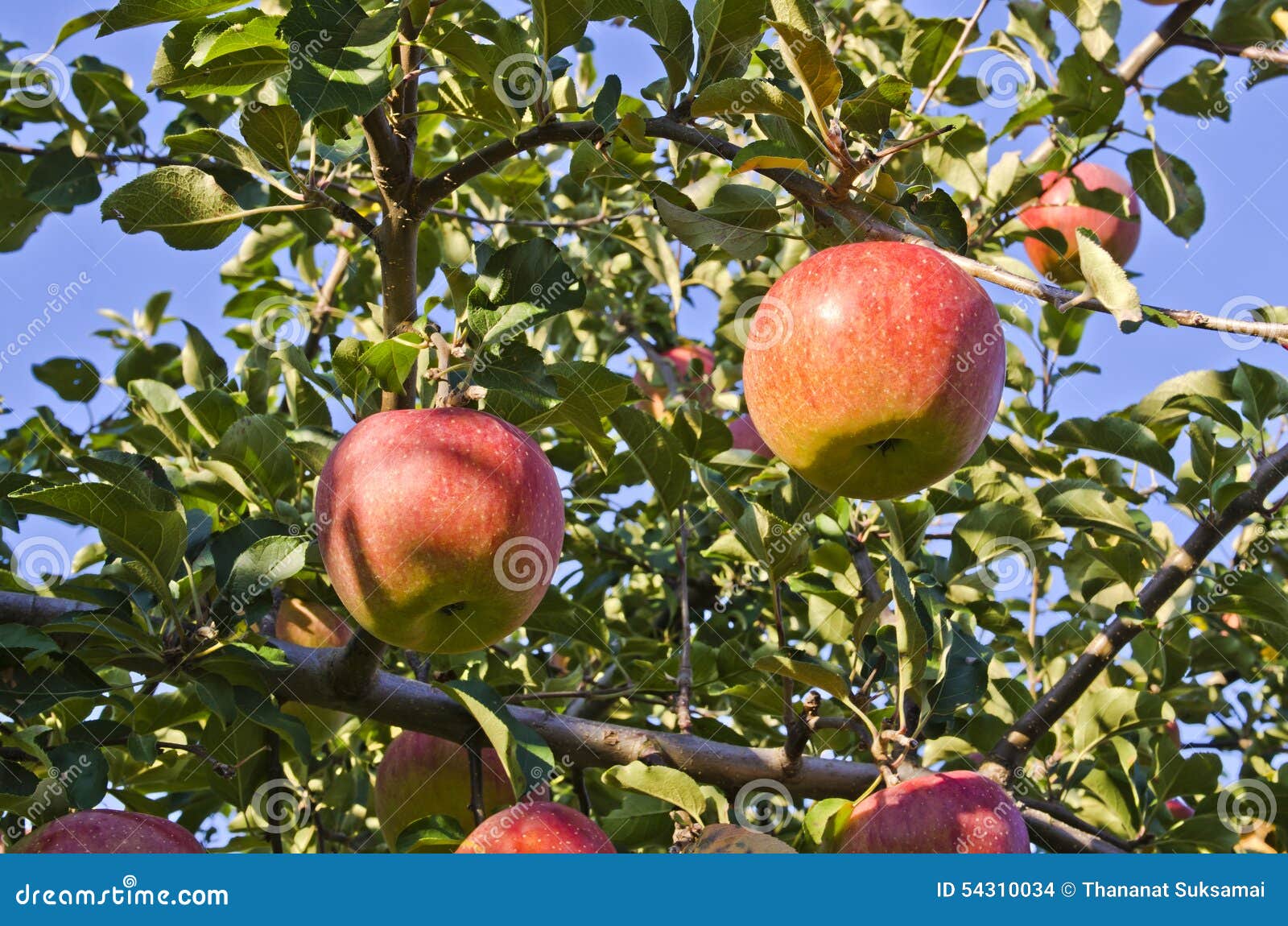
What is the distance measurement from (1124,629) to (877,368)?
1.01m

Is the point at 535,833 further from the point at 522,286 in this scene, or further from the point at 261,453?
the point at 261,453

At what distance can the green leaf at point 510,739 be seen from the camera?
1.73 m

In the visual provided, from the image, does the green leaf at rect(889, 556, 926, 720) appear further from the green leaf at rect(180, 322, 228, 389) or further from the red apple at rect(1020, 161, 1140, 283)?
the red apple at rect(1020, 161, 1140, 283)

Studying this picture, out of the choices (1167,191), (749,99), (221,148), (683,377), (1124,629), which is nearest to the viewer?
(749,99)

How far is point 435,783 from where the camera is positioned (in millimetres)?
2373

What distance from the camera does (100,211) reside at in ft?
5.80

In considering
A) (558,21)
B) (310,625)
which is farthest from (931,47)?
(310,625)

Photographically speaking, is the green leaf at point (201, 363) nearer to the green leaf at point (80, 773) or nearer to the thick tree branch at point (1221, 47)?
the green leaf at point (80, 773)

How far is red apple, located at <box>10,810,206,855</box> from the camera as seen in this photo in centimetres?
179

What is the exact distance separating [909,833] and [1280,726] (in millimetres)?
2283

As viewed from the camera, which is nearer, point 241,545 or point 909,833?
point 909,833

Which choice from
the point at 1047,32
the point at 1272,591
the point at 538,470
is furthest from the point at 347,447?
the point at 1047,32

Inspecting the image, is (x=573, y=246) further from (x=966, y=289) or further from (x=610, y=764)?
(x=966, y=289)

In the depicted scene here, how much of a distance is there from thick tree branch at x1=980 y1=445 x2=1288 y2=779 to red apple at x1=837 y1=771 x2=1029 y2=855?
A: 0.34 m
